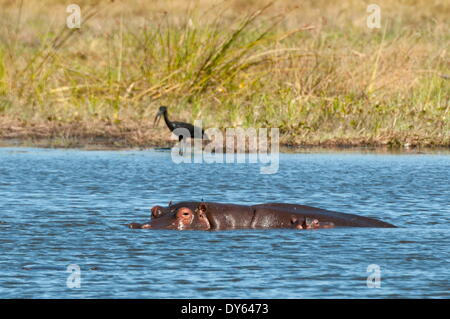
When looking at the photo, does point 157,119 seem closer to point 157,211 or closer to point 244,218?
point 244,218

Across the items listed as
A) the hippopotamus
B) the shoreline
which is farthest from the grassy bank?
the hippopotamus

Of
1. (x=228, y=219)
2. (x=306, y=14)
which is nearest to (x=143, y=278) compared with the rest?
(x=228, y=219)

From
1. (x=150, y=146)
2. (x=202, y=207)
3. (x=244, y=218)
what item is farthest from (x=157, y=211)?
(x=150, y=146)

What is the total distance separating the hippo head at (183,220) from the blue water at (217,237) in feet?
0.29

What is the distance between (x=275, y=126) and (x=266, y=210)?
7.26 meters

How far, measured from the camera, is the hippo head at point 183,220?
8.62m

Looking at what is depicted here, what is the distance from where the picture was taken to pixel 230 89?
18.1 m

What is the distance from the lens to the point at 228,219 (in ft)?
29.0

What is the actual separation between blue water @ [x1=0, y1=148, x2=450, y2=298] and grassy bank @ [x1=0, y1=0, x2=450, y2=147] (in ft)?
8.86

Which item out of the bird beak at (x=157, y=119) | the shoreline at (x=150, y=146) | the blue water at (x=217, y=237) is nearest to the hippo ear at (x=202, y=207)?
the blue water at (x=217, y=237)

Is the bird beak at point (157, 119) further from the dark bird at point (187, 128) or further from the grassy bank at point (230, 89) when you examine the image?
the dark bird at point (187, 128)

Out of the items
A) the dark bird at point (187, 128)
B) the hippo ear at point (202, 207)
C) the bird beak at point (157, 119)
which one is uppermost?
the bird beak at point (157, 119)
